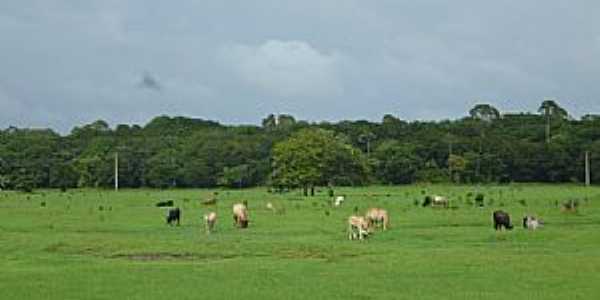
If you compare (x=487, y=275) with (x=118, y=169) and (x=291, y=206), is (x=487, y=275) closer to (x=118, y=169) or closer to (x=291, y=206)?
(x=291, y=206)

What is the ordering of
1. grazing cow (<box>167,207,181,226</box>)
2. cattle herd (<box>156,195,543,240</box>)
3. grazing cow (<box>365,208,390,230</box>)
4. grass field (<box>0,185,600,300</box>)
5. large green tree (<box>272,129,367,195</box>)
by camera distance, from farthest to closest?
1. large green tree (<box>272,129,367,195</box>)
2. grazing cow (<box>167,207,181,226</box>)
3. grazing cow (<box>365,208,390,230</box>)
4. cattle herd (<box>156,195,543,240</box>)
5. grass field (<box>0,185,600,300</box>)

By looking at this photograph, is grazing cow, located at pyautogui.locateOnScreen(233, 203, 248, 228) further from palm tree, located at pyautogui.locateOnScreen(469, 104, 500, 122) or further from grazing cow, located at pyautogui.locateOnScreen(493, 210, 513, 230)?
palm tree, located at pyautogui.locateOnScreen(469, 104, 500, 122)

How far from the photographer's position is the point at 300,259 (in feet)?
94.7

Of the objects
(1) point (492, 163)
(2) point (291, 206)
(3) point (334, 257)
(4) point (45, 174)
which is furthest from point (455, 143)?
(3) point (334, 257)

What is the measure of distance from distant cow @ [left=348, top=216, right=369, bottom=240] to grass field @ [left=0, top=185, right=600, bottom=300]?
3.17 ft

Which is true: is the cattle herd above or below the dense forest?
below

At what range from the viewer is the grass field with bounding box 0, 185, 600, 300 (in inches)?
837

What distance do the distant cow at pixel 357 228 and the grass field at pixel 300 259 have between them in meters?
0.97

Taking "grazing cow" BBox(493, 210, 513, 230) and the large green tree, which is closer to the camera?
"grazing cow" BBox(493, 210, 513, 230)

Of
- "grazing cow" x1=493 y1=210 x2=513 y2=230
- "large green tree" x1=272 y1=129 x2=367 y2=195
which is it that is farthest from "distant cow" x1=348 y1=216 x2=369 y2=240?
"large green tree" x1=272 y1=129 x2=367 y2=195

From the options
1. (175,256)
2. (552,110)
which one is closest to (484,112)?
(552,110)

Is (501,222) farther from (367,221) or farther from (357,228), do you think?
(357,228)

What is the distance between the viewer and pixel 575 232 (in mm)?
36656

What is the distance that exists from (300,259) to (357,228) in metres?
10.1
